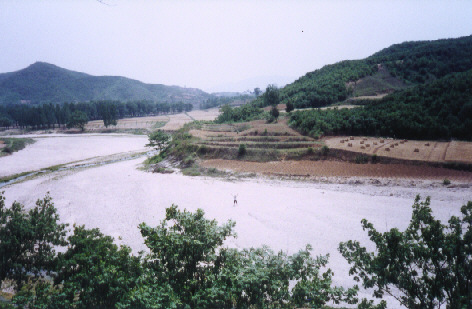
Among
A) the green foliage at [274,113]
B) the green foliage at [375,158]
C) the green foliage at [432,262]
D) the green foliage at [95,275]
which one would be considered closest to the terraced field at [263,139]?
the green foliage at [274,113]

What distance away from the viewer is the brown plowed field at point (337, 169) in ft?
102

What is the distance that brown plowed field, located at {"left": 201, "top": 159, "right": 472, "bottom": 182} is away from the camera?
31.0m

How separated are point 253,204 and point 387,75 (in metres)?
87.1

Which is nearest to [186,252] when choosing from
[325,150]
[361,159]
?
[361,159]

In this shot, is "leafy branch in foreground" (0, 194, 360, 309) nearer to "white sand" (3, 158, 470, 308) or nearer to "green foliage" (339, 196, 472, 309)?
"green foliage" (339, 196, 472, 309)

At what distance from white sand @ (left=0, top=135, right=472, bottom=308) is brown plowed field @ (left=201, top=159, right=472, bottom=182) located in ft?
10.5

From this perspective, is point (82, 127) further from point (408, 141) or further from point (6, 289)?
point (408, 141)

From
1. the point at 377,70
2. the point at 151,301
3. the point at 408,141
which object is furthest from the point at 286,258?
the point at 377,70

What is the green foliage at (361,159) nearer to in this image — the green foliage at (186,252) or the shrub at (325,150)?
the shrub at (325,150)

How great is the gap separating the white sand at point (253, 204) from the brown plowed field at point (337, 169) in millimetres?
3214

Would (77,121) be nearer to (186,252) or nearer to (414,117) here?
(414,117)

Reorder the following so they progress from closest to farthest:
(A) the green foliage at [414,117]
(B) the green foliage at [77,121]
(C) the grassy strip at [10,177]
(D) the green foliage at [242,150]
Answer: (A) the green foliage at [414,117]
(C) the grassy strip at [10,177]
(D) the green foliage at [242,150]
(B) the green foliage at [77,121]

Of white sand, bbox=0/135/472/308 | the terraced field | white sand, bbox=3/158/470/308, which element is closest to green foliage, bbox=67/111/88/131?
the terraced field

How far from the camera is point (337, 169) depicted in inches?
1471
